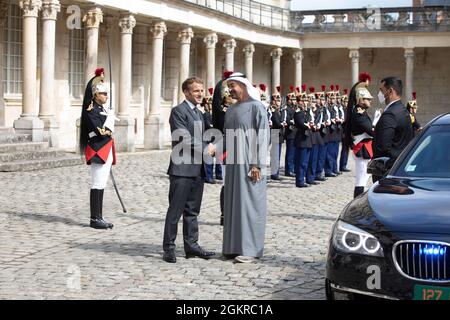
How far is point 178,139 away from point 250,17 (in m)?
30.1

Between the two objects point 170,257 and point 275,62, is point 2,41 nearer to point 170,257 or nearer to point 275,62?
point 170,257

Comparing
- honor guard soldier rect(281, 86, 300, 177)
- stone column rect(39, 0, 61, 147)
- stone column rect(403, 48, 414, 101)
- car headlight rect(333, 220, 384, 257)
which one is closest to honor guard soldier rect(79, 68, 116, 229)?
car headlight rect(333, 220, 384, 257)

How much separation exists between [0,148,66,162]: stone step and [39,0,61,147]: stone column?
3.08 feet

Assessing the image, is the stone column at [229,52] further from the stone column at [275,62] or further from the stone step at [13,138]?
the stone step at [13,138]

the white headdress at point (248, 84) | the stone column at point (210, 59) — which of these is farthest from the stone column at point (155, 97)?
the white headdress at point (248, 84)

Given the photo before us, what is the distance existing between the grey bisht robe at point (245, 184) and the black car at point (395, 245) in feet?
6.89

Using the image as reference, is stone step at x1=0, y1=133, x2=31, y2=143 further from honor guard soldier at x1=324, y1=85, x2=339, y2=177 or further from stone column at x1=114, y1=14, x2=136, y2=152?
honor guard soldier at x1=324, y1=85, x2=339, y2=177

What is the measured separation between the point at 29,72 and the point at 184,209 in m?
12.8

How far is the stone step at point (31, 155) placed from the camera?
709 inches

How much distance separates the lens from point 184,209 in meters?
8.60

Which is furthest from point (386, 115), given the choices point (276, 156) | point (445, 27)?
point (445, 27)

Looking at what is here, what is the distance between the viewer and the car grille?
5059mm

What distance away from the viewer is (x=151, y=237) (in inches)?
393
